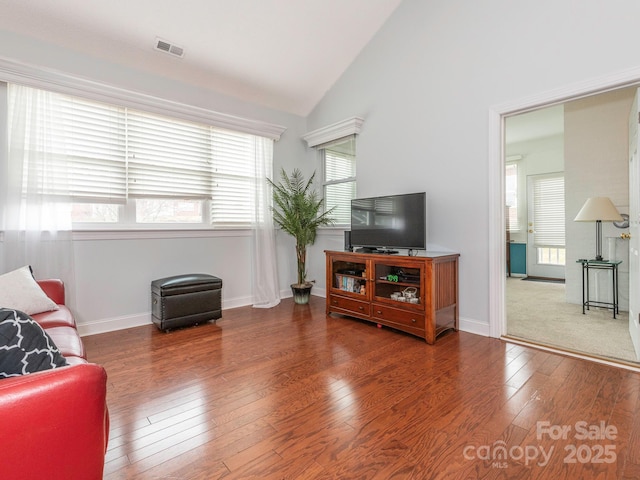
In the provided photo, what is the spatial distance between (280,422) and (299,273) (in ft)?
9.13

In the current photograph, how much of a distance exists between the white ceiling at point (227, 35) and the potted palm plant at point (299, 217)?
1187 millimetres

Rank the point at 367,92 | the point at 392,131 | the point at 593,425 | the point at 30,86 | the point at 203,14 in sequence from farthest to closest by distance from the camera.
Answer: the point at 367,92 < the point at 392,131 < the point at 203,14 < the point at 30,86 < the point at 593,425

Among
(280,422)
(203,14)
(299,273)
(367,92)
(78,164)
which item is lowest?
(280,422)

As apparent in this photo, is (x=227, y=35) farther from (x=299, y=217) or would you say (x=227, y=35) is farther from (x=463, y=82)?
(x=463, y=82)

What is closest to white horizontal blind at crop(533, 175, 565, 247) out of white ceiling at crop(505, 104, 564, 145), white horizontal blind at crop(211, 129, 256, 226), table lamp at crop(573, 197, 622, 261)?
white ceiling at crop(505, 104, 564, 145)

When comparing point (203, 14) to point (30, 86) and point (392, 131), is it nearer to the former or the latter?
point (30, 86)

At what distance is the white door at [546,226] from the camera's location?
6336 mm

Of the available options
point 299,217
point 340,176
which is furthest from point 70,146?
point 340,176

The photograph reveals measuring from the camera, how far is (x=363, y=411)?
1764 mm

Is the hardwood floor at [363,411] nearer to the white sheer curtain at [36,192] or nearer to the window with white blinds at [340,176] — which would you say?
the white sheer curtain at [36,192]

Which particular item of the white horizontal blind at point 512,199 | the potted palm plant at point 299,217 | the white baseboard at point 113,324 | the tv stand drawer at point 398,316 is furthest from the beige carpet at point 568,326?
the white baseboard at point 113,324

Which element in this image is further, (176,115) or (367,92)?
(367,92)

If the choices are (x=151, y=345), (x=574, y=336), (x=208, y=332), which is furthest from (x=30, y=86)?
(x=574, y=336)

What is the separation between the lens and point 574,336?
9.63 feet
